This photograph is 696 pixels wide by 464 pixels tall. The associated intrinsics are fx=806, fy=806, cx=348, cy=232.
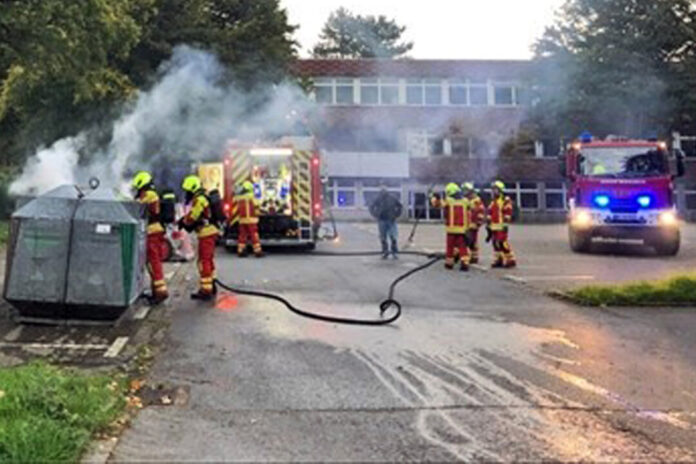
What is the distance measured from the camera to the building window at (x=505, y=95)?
4559cm

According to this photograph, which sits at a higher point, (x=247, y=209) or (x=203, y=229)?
(x=247, y=209)

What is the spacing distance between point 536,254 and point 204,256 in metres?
10.9

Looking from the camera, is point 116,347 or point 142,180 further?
point 142,180

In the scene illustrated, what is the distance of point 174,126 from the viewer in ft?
68.5

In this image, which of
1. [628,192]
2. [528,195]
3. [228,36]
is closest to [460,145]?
[528,195]

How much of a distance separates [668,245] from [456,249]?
647cm

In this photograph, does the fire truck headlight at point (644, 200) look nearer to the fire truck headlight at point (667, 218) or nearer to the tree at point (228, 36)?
the fire truck headlight at point (667, 218)

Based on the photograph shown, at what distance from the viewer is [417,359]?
24.6 ft

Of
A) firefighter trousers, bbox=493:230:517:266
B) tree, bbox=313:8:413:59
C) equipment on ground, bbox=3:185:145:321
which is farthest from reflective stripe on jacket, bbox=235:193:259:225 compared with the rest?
tree, bbox=313:8:413:59

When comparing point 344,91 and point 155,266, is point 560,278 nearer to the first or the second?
point 155,266

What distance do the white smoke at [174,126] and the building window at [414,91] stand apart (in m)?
14.7

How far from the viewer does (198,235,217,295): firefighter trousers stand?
10.6 m

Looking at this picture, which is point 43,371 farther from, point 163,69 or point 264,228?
point 163,69

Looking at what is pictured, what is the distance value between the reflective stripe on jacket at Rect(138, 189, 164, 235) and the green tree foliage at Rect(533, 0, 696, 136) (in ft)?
100
